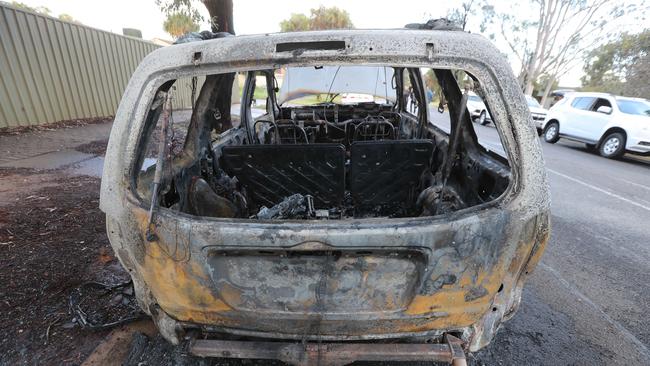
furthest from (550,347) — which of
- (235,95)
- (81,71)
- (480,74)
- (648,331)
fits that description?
(235,95)

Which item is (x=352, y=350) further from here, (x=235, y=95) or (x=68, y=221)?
(x=235, y=95)

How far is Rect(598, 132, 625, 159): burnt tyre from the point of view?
9023 millimetres

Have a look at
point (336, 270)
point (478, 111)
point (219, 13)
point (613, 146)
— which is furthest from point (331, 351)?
point (478, 111)

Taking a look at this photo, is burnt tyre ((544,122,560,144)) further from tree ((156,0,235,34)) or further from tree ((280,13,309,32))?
tree ((280,13,309,32))

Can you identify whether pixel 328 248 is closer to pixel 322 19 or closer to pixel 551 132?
pixel 551 132

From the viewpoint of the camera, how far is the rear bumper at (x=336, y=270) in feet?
4.12

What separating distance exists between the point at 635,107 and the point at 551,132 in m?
2.63

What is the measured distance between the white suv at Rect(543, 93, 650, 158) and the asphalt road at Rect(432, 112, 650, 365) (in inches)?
188

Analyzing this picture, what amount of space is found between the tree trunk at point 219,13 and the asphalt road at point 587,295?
6.19 meters

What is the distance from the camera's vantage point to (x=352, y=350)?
4.72ft

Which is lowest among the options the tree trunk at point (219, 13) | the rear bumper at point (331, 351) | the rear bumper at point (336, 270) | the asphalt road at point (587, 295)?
the asphalt road at point (587, 295)

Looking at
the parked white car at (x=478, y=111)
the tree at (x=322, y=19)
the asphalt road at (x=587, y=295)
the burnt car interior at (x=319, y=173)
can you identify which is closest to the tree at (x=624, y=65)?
the parked white car at (x=478, y=111)

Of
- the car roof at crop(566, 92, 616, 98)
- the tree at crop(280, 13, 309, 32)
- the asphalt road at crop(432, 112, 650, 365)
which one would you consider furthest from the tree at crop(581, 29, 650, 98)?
the asphalt road at crop(432, 112, 650, 365)

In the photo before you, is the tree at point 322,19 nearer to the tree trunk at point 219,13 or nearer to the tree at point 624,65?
the tree at point 624,65
